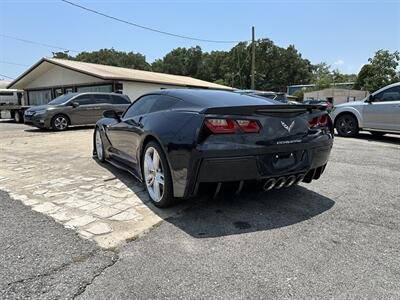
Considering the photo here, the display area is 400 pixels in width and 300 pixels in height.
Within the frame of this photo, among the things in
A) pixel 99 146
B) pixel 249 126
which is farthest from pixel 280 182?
pixel 99 146

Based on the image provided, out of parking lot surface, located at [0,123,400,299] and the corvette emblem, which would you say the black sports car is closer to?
the corvette emblem

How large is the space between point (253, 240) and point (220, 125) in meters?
1.06

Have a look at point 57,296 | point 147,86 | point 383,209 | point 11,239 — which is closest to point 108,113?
point 11,239

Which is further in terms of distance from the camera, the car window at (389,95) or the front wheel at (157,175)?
the car window at (389,95)

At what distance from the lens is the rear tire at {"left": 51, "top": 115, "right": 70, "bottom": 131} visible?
40.6ft

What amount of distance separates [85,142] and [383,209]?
7717 mm

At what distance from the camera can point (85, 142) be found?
29.5 feet

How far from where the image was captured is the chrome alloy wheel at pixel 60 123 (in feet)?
40.8

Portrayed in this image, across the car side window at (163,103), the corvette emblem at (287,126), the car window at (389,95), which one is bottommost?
the corvette emblem at (287,126)

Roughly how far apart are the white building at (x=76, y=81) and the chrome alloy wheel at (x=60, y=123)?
5889mm

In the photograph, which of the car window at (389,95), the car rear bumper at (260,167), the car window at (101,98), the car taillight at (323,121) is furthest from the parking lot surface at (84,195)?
the car window at (389,95)

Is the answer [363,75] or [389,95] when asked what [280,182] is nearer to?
[389,95]

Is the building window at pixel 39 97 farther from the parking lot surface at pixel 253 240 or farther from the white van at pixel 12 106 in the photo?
the parking lot surface at pixel 253 240

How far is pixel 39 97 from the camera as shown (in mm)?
26234
